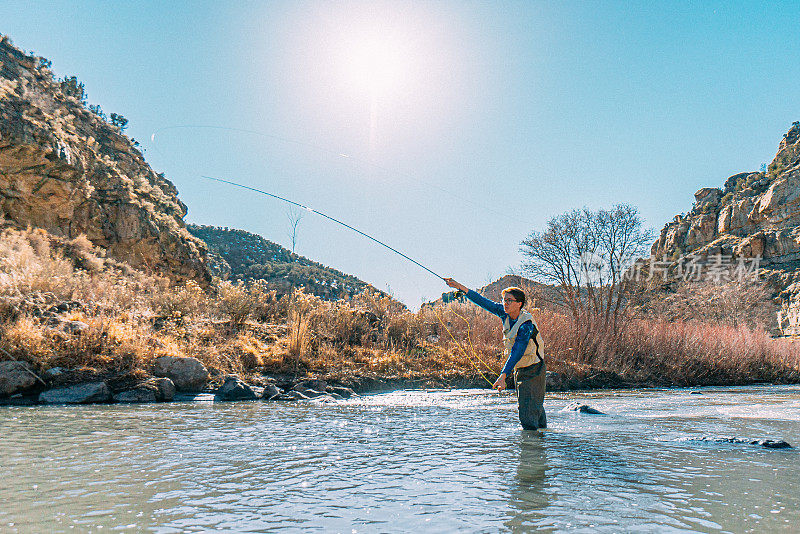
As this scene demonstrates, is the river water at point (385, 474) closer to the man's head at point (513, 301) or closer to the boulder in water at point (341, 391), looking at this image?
the man's head at point (513, 301)

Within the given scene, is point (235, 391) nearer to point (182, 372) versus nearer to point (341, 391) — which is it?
point (182, 372)

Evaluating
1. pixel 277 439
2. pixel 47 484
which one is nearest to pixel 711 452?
pixel 277 439

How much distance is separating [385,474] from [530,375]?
103 inches

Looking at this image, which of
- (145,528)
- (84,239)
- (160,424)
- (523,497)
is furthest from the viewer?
(84,239)

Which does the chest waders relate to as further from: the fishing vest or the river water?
the river water

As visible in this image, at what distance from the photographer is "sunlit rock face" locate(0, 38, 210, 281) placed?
60.1 ft

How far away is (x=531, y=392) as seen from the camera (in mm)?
6246

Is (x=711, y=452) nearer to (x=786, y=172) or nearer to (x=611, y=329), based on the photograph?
(x=611, y=329)

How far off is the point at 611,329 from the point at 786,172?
61.0 m

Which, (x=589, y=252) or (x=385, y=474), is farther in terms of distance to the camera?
(x=589, y=252)

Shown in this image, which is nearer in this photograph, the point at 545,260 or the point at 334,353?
the point at 334,353

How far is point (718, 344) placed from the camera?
20.3 m

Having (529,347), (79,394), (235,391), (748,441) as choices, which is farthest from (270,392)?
(748,441)

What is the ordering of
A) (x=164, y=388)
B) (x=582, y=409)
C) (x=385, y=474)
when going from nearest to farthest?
1. (x=385, y=474)
2. (x=582, y=409)
3. (x=164, y=388)
